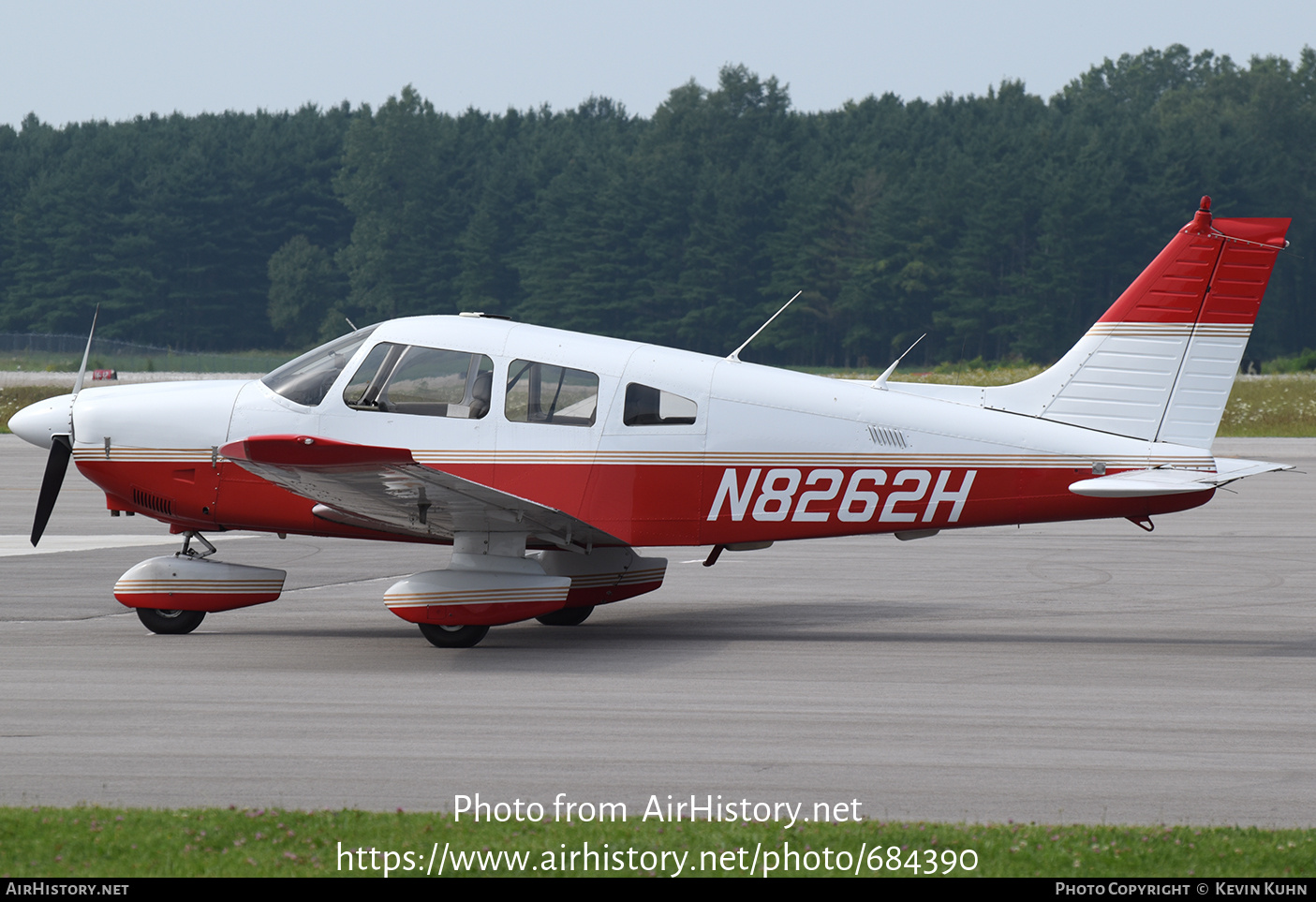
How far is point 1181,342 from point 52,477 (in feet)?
28.6

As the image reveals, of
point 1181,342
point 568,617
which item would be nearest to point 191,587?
point 568,617

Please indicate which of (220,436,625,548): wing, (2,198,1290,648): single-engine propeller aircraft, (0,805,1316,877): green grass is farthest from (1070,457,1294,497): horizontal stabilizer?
(0,805,1316,877): green grass

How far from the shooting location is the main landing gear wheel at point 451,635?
10.2 m

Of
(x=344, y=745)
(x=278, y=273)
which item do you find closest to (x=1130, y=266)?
(x=278, y=273)

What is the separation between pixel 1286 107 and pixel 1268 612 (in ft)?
365

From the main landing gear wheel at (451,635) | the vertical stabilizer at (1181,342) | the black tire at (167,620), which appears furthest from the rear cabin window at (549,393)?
the vertical stabilizer at (1181,342)

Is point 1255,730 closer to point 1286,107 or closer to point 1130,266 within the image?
point 1130,266

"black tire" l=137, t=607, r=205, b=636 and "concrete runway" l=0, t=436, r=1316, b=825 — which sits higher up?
"concrete runway" l=0, t=436, r=1316, b=825

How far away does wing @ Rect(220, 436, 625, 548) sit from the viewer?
876cm

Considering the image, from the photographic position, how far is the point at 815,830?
5.71m

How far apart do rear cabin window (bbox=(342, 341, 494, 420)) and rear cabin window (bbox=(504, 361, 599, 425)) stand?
0.63ft

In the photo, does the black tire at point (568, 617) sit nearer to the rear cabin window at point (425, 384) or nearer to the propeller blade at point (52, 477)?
the rear cabin window at point (425, 384)

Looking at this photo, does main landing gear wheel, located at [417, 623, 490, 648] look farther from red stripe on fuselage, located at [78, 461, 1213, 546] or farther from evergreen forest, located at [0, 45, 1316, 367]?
evergreen forest, located at [0, 45, 1316, 367]

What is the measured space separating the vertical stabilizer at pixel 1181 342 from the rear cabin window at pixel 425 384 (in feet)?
13.8
